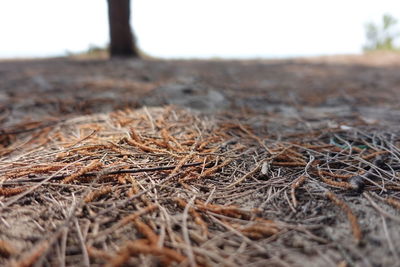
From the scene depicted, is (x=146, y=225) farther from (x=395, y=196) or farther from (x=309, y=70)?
(x=309, y=70)

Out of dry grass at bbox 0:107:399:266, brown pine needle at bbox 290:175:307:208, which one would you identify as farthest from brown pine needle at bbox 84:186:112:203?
brown pine needle at bbox 290:175:307:208

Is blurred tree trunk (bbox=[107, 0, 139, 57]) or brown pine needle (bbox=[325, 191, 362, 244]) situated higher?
blurred tree trunk (bbox=[107, 0, 139, 57])

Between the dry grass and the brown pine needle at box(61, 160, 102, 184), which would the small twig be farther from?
the brown pine needle at box(61, 160, 102, 184)

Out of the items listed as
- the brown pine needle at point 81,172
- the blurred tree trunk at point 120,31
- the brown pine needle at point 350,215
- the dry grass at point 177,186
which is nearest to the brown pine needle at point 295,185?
the dry grass at point 177,186

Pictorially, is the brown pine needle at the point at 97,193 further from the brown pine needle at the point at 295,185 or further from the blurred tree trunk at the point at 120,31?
the blurred tree trunk at the point at 120,31

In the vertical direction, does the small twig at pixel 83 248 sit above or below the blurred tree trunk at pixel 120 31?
below

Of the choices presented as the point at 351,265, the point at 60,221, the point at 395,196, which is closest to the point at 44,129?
the point at 60,221

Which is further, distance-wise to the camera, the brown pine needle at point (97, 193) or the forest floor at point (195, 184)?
the brown pine needle at point (97, 193)
